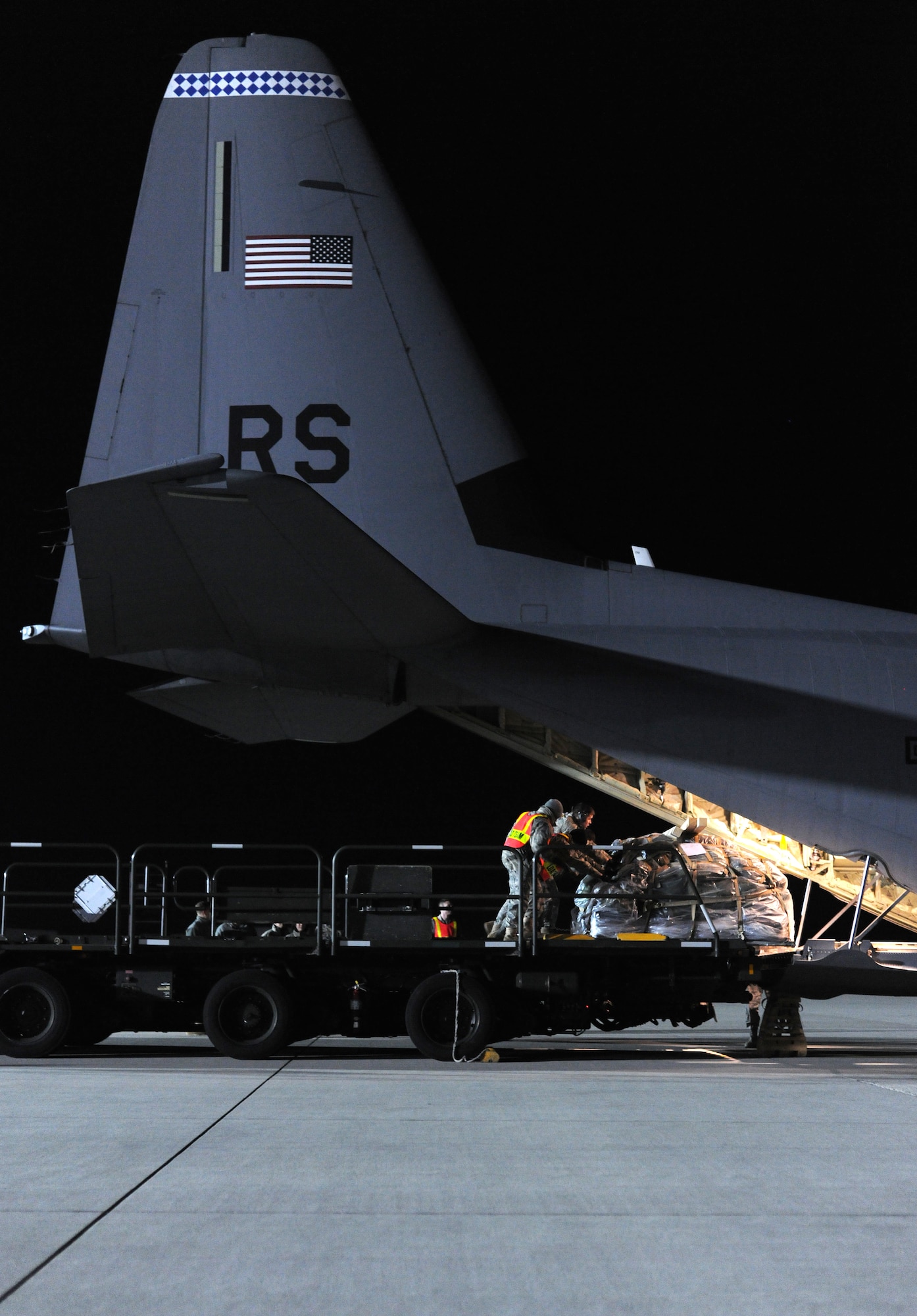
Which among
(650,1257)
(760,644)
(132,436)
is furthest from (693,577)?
(650,1257)

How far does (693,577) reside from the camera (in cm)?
1004

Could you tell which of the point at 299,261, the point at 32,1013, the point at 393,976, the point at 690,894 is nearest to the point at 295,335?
the point at 299,261

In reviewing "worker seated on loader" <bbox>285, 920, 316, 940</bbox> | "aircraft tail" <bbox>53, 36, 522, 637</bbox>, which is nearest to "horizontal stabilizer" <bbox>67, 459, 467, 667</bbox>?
"aircraft tail" <bbox>53, 36, 522, 637</bbox>

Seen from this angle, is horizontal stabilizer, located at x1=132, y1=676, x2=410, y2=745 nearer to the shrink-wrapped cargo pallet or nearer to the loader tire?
the shrink-wrapped cargo pallet

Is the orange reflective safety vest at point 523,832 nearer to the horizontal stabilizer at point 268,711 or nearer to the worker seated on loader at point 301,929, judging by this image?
the horizontal stabilizer at point 268,711

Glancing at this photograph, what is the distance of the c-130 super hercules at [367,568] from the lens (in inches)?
373

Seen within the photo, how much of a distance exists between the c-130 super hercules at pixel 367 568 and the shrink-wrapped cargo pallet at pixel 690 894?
97cm

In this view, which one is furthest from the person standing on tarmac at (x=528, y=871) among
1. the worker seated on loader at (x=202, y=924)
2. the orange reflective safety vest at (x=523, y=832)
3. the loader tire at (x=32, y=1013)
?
the loader tire at (x=32, y=1013)

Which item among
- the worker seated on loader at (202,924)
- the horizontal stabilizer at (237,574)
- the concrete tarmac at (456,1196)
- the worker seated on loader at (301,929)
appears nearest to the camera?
the concrete tarmac at (456,1196)

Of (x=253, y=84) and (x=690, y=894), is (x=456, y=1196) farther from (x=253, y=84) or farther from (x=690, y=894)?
(x=253, y=84)

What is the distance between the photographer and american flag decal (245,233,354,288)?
35.0ft

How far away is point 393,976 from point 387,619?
9.81ft

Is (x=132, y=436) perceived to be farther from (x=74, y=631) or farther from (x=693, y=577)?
(x=693, y=577)

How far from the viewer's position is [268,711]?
10781mm
